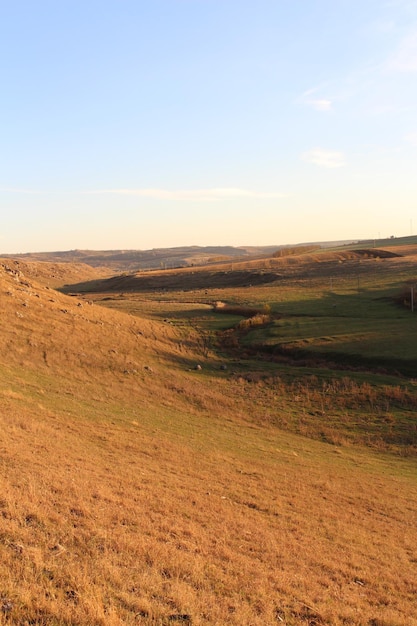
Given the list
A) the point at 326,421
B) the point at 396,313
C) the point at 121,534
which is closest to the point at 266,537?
the point at 121,534

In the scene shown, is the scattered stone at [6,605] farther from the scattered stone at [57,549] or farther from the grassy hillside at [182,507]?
the scattered stone at [57,549]

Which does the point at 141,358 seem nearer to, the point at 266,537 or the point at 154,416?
the point at 154,416

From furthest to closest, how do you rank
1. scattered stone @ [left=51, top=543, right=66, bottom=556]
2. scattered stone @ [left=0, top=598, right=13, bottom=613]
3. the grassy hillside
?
1. scattered stone @ [left=51, top=543, right=66, bottom=556]
2. the grassy hillside
3. scattered stone @ [left=0, top=598, right=13, bottom=613]

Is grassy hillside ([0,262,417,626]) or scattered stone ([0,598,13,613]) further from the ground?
scattered stone ([0,598,13,613])

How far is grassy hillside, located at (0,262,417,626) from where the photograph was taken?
920cm

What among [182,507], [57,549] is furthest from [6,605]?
[182,507]

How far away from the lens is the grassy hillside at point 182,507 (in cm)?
920

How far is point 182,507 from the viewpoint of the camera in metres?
15.0

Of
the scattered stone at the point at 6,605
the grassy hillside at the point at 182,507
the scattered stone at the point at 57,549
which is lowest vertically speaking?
the grassy hillside at the point at 182,507

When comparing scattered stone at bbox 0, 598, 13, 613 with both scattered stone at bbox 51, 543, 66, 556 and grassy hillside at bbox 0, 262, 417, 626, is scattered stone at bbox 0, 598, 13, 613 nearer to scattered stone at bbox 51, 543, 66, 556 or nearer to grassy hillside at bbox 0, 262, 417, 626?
grassy hillside at bbox 0, 262, 417, 626

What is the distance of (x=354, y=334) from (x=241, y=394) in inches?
788

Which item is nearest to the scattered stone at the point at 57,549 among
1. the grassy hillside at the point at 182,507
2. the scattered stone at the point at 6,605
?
the grassy hillside at the point at 182,507

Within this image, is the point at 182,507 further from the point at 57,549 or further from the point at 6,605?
the point at 6,605

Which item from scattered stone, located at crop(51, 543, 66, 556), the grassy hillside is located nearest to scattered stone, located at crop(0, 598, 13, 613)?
the grassy hillside
